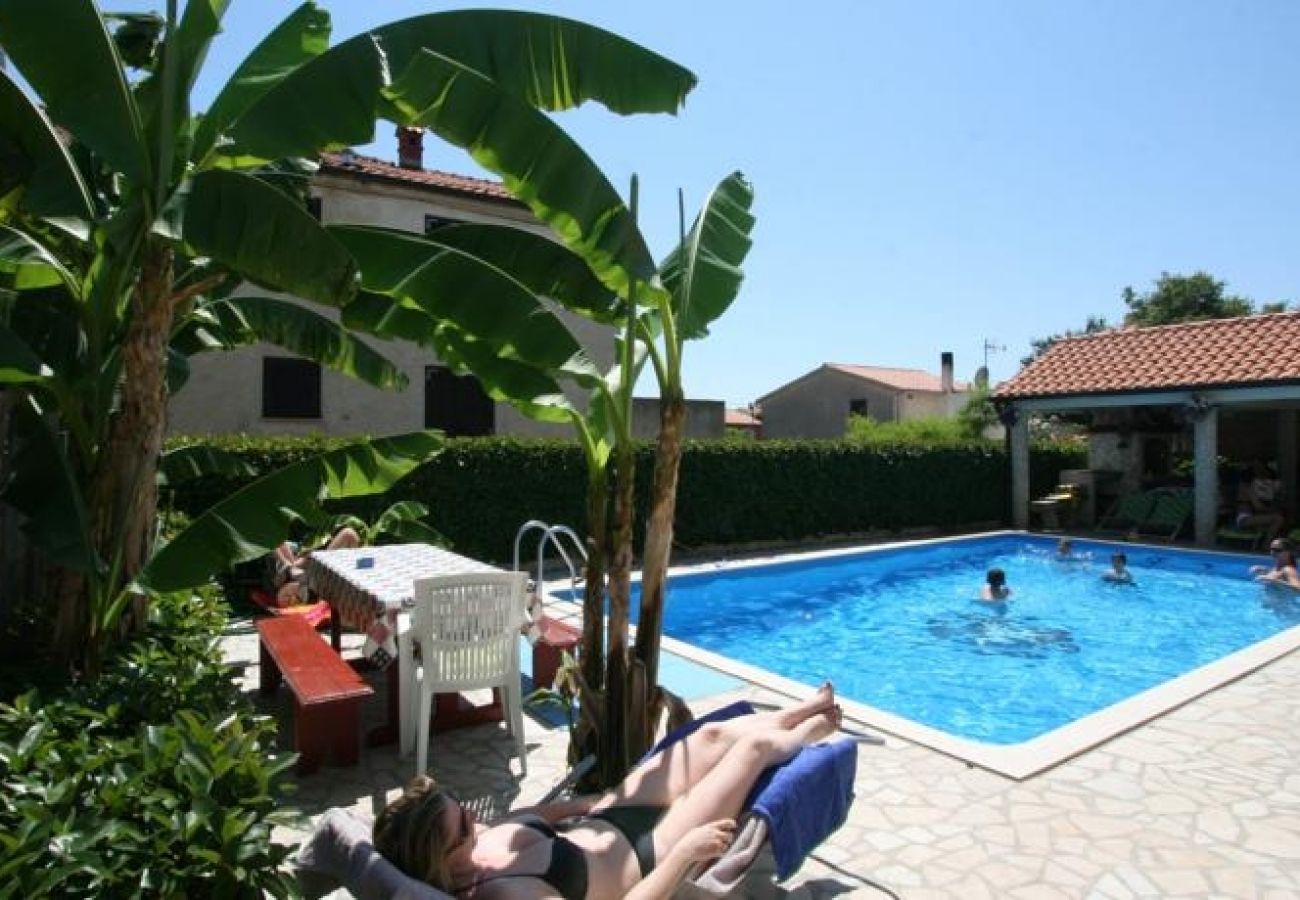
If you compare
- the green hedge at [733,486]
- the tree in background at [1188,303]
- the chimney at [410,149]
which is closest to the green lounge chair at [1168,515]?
the green hedge at [733,486]

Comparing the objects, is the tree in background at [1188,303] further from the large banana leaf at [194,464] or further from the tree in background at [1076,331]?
the large banana leaf at [194,464]

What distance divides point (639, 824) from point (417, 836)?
1215mm

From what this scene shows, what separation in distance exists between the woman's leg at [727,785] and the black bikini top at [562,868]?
447 millimetres

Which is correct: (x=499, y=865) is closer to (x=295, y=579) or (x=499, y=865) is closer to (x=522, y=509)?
(x=295, y=579)

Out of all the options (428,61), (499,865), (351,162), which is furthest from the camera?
(351,162)

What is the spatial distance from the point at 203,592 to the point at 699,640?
23.2 feet

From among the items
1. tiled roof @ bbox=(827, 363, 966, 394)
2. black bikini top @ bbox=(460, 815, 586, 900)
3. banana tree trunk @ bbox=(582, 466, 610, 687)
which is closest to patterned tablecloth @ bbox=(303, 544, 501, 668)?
banana tree trunk @ bbox=(582, 466, 610, 687)

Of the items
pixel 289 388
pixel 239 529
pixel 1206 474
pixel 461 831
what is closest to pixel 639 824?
pixel 461 831

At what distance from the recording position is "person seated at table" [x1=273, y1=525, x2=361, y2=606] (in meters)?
9.00

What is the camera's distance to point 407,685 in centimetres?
577

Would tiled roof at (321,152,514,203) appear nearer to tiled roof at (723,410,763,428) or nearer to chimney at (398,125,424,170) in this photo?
chimney at (398,125,424,170)

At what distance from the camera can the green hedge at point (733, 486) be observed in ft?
A: 43.0

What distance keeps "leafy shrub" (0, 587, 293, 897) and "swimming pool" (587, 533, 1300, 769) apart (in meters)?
6.99

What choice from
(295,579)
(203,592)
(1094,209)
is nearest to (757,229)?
(203,592)
